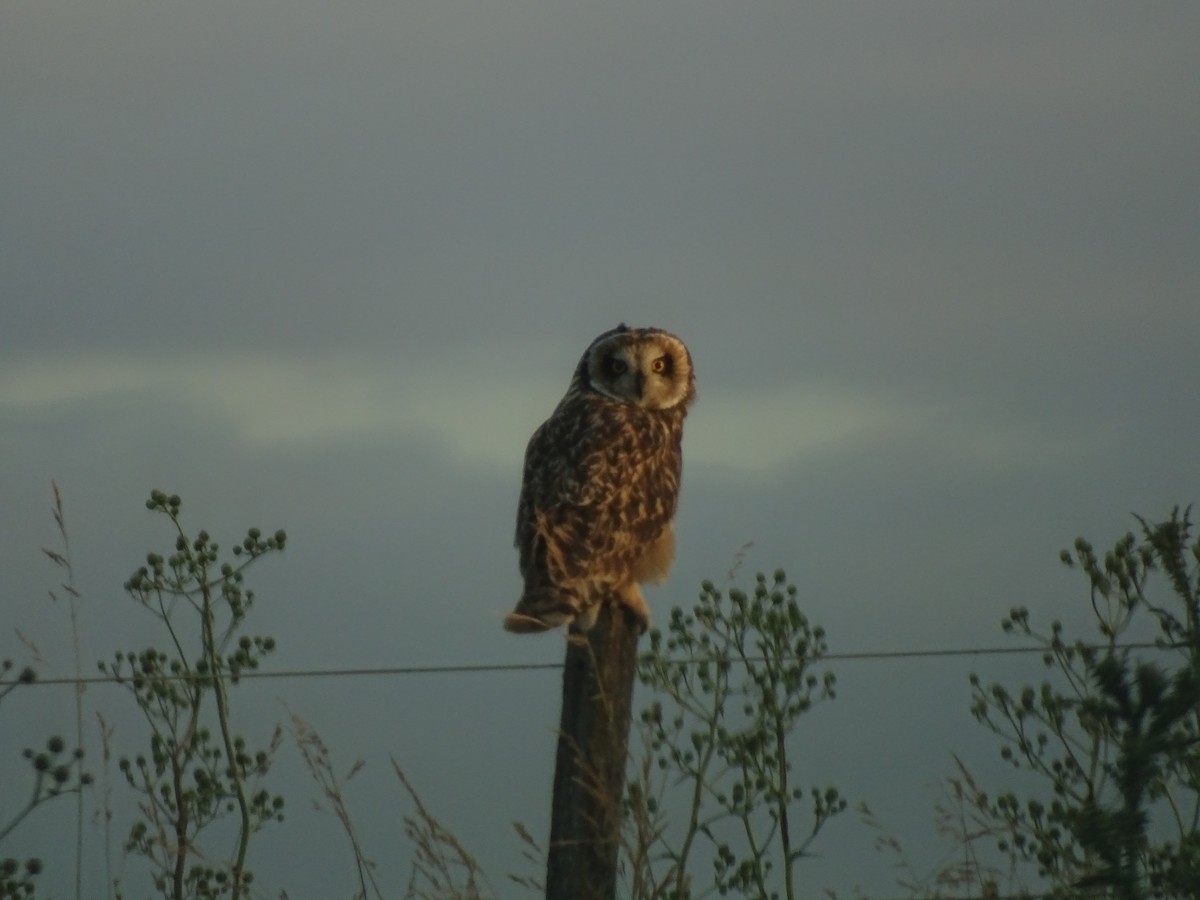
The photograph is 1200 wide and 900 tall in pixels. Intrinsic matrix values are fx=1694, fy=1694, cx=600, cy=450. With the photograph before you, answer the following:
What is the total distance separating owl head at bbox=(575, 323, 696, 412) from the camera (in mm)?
5539

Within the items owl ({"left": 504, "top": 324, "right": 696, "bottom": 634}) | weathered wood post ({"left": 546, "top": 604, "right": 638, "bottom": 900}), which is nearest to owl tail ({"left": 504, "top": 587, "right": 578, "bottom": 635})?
owl ({"left": 504, "top": 324, "right": 696, "bottom": 634})

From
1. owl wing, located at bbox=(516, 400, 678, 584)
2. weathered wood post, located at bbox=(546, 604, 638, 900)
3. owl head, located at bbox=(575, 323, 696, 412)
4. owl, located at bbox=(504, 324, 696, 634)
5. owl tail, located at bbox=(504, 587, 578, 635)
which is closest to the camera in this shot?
weathered wood post, located at bbox=(546, 604, 638, 900)

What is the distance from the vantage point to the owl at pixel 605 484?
14.0ft

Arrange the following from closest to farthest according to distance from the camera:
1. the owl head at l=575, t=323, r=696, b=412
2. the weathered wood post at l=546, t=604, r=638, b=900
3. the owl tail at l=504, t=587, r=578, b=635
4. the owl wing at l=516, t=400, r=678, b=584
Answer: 1. the weathered wood post at l=546, t=604, r=638, b=900
2. the owl tail at l=504, t=587, r=578, b=635
3. the owl wing at l=516, t=400, r=678, b=584
4. the owl head at l=575, t=323, r=696, b=412

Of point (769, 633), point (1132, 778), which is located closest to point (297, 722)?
point (769, 633)

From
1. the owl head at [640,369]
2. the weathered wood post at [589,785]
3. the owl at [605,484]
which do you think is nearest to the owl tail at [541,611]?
the owl at [605,484]

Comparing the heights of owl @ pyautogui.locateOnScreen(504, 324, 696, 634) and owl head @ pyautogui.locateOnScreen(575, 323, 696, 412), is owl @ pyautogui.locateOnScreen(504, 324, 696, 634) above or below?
below

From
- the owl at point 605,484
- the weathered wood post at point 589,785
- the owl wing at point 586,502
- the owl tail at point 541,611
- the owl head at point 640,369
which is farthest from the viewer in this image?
the owl head at point 640,369

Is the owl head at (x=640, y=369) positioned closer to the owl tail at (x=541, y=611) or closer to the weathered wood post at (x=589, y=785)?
the owl tail at (x=541, y=611)

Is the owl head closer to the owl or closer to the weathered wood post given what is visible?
the owl

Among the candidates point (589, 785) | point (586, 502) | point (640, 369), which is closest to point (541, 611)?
point (586, 502)

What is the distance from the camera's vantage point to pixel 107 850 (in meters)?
4.41

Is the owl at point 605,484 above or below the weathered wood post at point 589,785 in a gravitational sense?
above

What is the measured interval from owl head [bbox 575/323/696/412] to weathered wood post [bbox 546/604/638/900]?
6.88 feet
